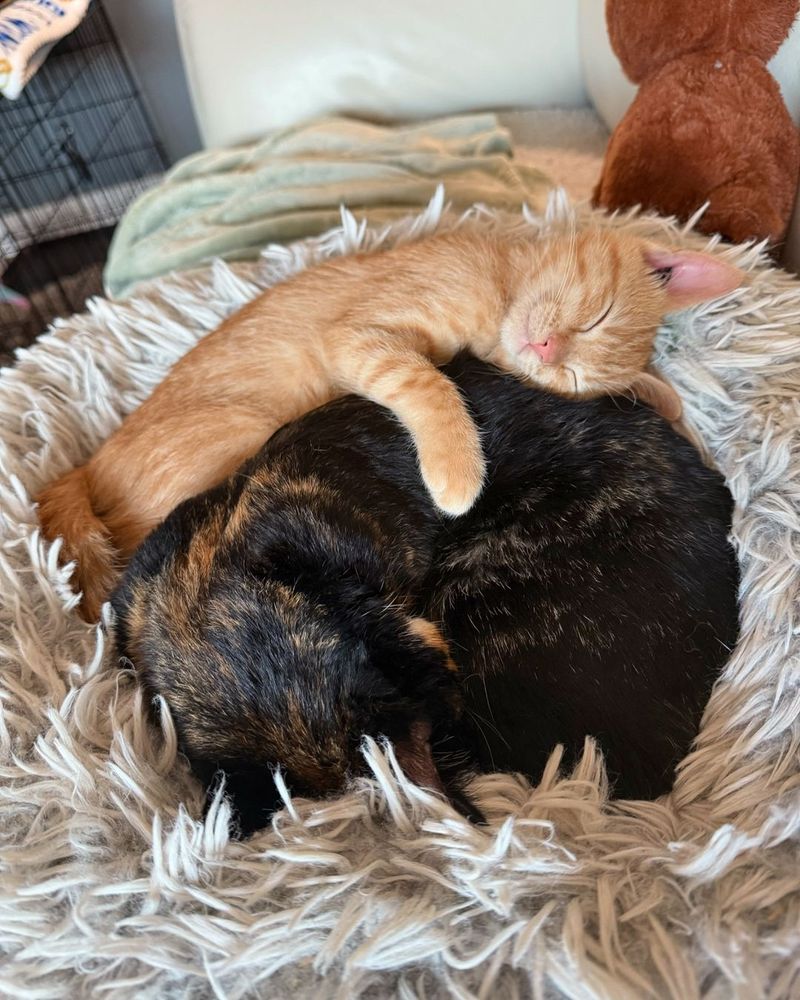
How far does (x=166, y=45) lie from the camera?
8.44 feet

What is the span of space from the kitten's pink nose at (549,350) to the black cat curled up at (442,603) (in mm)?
57

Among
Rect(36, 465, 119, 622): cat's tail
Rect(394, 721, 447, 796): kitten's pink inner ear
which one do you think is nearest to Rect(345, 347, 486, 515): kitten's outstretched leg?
Rect(394, 721, 447, 796): kitten's pink inner ear

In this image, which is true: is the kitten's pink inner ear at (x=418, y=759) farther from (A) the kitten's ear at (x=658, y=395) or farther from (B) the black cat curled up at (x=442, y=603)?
(A) the kitten's ear at (x=658, y=395)

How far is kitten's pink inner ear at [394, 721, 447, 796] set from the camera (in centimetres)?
79

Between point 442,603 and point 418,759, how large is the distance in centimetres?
26

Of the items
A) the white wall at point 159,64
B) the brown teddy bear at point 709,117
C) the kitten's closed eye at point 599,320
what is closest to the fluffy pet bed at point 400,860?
the kitten's closed eye at point 599,320

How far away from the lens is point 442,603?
1017 mm

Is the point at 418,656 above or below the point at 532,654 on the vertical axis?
above

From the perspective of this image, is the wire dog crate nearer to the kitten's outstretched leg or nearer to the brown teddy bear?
the kitten's outstretched leg

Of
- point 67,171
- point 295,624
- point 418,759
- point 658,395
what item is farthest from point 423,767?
point 67,171

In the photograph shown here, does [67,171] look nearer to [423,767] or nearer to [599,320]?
[599,320]

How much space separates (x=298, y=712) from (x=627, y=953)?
0.40 m

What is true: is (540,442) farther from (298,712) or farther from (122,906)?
(122,906)

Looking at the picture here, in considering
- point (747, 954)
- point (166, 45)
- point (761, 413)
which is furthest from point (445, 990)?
point (166, 45)
